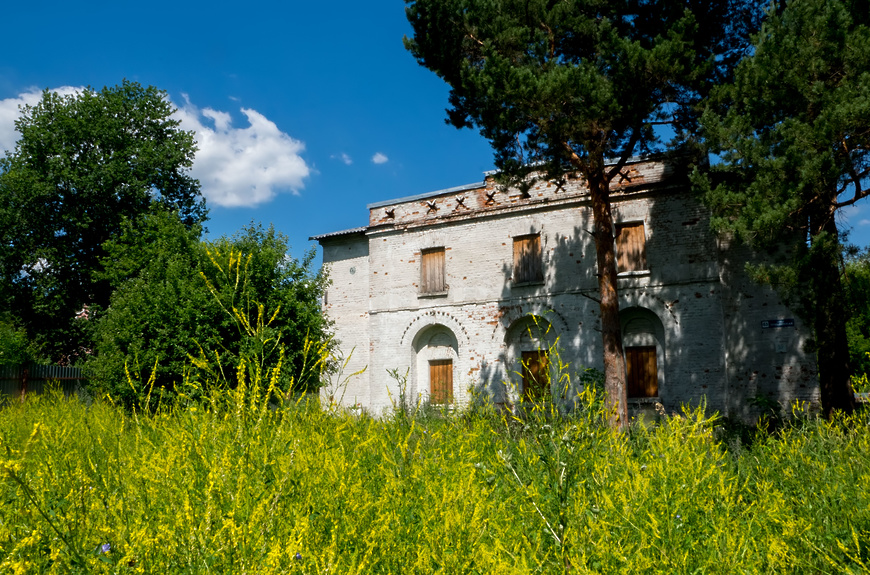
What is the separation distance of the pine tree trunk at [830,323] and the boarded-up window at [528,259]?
25.2 feet

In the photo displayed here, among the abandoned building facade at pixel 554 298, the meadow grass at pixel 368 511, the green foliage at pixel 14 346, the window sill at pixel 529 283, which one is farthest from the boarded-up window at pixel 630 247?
the green foliage at pixel 14 346

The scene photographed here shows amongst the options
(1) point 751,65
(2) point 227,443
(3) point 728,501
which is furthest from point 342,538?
(1) point 751,65

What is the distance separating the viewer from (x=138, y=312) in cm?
1527

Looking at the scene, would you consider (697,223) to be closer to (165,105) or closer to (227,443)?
(227,443)

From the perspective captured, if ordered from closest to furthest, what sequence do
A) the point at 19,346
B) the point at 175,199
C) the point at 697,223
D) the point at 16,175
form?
1. the point at 697,223
2. the point at 19,346
3. the point at 16,175
4. the point at 175,199

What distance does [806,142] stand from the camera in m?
10.4

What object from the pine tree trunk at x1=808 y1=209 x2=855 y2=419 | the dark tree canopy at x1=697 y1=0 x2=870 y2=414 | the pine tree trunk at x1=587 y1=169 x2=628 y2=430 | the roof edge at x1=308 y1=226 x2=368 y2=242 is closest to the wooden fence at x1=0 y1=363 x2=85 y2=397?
the roof edge at x1=308 y1=226 x2=368 y2=242

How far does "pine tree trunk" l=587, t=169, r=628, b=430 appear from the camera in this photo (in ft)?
45.6

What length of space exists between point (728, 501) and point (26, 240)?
93.5 ft

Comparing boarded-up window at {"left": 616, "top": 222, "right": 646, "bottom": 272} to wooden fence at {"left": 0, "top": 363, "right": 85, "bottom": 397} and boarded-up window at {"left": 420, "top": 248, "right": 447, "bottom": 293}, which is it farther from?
wooden fence at {"left": 0, "top": 363, "right": 85, "bottom": 397}

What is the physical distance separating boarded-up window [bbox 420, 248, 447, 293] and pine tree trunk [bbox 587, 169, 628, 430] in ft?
21.5

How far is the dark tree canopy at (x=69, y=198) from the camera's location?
80.2 feet

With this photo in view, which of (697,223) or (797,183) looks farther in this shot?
(697,223)

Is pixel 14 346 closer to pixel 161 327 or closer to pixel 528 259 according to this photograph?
pixel 161 327
